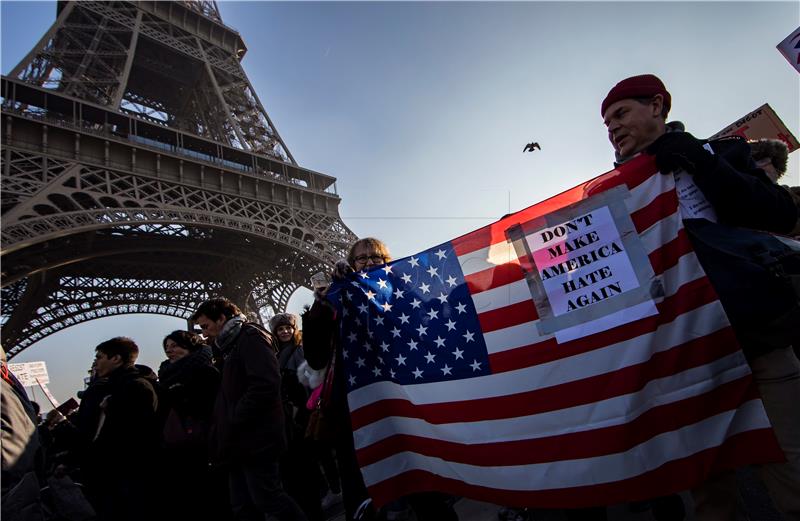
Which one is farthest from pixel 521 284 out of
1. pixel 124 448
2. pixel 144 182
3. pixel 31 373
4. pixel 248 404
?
Result: pixel 144 182

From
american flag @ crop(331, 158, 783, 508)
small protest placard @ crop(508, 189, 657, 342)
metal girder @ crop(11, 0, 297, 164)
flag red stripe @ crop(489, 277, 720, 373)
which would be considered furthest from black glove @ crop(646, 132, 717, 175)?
metal girder @ crop(11, 0, 297, 164)

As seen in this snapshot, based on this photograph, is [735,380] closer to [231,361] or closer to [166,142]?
[231,361]

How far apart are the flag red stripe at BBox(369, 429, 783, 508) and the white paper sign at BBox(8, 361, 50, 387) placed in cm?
824

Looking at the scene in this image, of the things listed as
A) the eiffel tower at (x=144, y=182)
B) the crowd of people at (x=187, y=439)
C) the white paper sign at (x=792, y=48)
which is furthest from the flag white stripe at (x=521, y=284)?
the eiffel tower at (x=144, y=182)

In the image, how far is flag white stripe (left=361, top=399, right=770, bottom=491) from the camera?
1.49 metres

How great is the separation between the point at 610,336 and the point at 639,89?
108 centimetres

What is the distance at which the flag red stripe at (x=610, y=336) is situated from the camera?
1621 mm

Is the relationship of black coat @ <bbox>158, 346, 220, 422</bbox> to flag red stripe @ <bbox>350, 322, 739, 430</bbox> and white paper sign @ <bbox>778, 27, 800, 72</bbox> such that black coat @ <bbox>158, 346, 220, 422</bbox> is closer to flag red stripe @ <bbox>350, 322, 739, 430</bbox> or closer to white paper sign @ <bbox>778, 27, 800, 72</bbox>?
flag red stripe @ <bbox>350, 322, 739, 430</bbox>

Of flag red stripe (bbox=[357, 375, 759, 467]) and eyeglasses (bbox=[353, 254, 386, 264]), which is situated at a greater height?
eyeglasses (bbox=[353, 254, 386, 264])

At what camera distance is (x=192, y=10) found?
23.6 meters

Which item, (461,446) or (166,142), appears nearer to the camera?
(461,446)

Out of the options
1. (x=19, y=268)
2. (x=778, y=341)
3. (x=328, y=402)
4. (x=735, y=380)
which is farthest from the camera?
(x=19, y=268)

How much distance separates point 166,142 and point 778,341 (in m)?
21.9

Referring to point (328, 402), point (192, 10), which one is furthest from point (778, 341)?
point (192, 10)
